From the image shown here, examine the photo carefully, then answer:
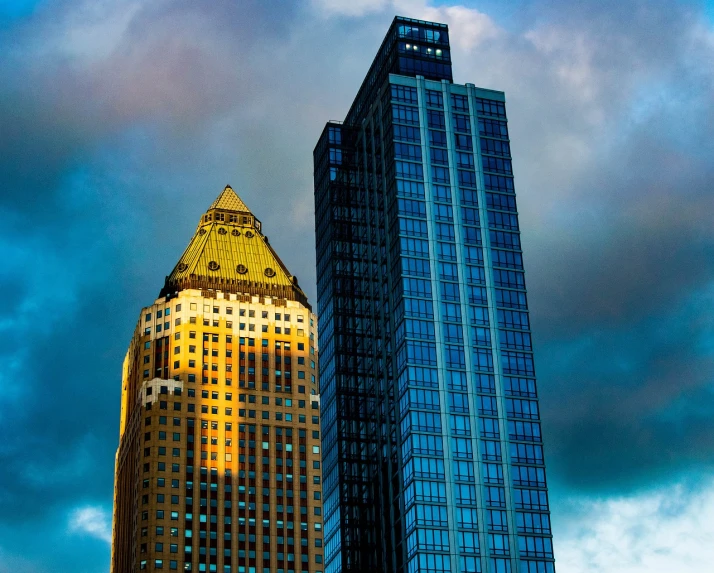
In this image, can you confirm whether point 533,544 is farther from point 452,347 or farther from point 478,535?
point 452,347

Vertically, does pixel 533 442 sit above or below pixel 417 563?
above

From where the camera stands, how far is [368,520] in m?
196

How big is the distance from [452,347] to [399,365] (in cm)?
762

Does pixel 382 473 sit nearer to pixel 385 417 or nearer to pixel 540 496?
pixel 385 417

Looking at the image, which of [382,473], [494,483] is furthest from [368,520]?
[494,483]

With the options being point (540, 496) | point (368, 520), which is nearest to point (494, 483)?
point (540, 496)

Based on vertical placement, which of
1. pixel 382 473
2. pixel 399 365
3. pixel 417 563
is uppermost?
pixel 399 365

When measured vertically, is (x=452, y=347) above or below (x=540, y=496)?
above

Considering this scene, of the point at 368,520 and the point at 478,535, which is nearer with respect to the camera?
the point at 478,535

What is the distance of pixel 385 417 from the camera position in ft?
650

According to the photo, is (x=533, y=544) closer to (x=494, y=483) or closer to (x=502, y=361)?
(x=494, y=483)

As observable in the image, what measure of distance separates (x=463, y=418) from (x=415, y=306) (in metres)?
16.9

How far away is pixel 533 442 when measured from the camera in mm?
194625

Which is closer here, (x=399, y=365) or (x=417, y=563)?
(x=417, y=563)
